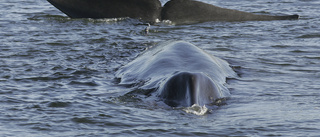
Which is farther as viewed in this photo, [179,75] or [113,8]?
[113,8]

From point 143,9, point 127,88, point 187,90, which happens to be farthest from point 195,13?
point 187,90

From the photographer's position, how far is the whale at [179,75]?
5.82 metres

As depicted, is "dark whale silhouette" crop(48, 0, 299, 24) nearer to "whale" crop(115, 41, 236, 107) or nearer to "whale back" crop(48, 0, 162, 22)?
"whale back" crop(48, 0, 162, 22)

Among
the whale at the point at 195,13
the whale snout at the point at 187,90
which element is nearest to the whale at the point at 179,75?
the whale snout at the point at 187,90

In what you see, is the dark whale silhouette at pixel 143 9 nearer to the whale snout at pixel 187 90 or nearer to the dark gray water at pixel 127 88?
the dark gray water at pixel 127 88

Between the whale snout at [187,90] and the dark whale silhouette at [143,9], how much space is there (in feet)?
20.0

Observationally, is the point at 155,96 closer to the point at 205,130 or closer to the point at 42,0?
the point at 205,130

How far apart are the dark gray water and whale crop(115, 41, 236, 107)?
17cm

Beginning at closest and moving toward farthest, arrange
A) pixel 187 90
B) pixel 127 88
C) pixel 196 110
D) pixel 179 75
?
pixel 196 110, pixel 187 90, pixel 179 75, pixel 127 88

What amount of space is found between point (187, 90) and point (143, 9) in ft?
22.0

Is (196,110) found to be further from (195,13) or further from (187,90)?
(195,13)

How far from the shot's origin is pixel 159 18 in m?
12.3

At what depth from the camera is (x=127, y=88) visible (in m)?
7.14

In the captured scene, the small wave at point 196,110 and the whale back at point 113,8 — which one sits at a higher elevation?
the whale back at point 113,8
